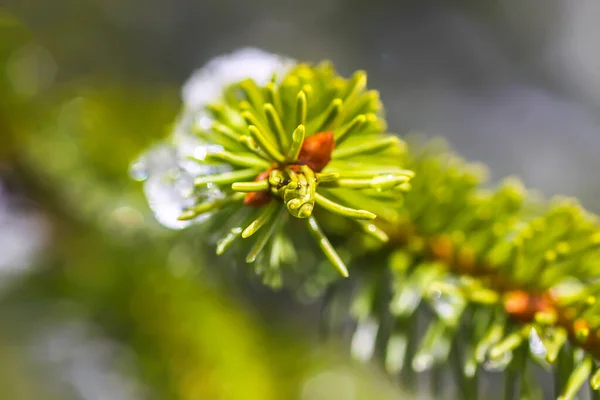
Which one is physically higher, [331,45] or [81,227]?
[331,45]

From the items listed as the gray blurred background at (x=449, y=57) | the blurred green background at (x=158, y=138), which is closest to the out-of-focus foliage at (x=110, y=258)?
the blurred green background at (x=158, y=138)

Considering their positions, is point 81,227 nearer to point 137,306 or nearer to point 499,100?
point 137,306

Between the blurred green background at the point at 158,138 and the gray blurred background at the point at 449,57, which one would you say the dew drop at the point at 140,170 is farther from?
the gray blurred background at the point at 449,57

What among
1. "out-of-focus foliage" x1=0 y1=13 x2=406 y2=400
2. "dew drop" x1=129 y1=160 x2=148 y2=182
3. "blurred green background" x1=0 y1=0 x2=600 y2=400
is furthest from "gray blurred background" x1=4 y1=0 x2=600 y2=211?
"dew drop" x1=129 y1=160 x2=148 y2=182

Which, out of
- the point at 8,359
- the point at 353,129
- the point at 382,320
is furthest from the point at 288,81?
the point at 8,359

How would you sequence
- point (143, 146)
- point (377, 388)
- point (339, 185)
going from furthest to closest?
point (377, 388)
point (143, 146)
point (339, 185)

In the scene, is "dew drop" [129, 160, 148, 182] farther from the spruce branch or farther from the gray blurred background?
the gray blurred background

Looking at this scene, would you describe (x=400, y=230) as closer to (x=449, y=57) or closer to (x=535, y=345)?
(x=535, y=345)

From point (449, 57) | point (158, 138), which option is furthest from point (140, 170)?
point (449, 57)
